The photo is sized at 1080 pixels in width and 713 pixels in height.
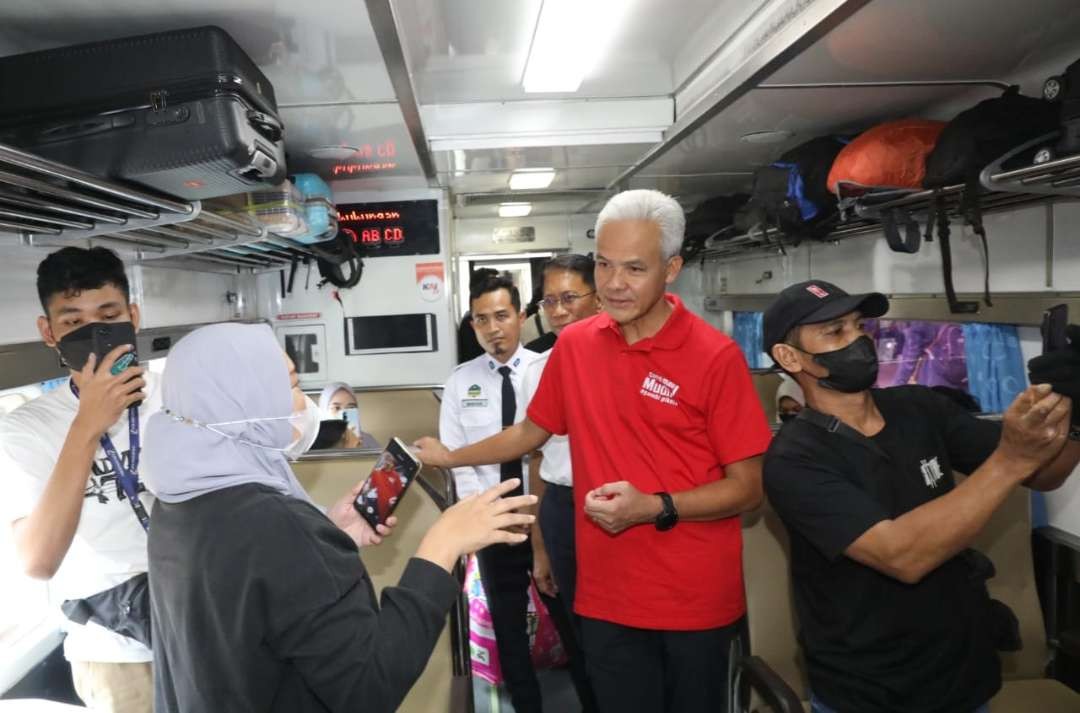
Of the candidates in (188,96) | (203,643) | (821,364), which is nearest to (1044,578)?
(821,364)

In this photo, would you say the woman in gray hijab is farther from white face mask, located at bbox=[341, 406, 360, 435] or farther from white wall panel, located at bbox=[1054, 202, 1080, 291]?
white wall panel, located at bbox=[1054, 202, 1080, 291]

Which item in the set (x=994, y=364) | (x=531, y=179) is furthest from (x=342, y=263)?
(x=994, y=364)

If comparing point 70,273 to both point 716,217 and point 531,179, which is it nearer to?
point 531,179

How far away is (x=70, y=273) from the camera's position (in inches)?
72.4

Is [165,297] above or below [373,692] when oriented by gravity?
above

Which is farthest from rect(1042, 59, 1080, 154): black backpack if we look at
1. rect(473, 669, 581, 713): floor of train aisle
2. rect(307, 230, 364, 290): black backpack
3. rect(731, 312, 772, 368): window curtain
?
rect(307, 230, 364, 290): black backpack

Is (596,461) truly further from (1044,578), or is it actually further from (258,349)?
(1044,578)

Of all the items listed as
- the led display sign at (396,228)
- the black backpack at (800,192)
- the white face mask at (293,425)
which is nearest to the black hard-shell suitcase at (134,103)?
the white face mask at (293,425)

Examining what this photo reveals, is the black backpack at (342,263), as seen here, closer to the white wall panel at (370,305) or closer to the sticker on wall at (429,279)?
the white wall panel at (370,305)

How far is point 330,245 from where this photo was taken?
455 centimetres

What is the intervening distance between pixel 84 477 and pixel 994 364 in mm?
3413

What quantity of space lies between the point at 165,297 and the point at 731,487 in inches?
122

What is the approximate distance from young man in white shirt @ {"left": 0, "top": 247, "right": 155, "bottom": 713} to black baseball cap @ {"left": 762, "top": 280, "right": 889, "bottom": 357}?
5.94 ft

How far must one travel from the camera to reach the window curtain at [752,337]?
567 centimetres
